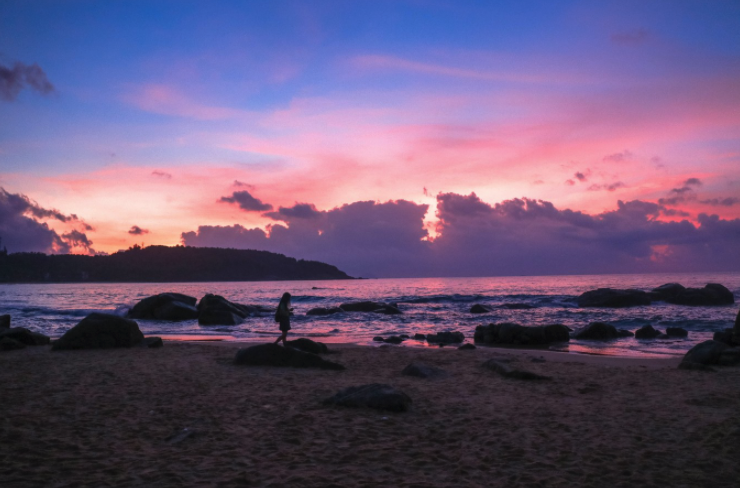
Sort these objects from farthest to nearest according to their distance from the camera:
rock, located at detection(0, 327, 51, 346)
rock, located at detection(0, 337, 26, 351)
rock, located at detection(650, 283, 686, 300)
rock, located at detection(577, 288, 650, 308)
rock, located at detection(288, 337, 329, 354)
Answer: rock, located at detection(650, 283, 686, 300) < rock, located at detection(577, 288, 650, 308) < rock, located at detection(0, 327, 51, 346) < rock, located at detection(0, 337, 26, 351) < rock, located at detection(288, 337, 329, 354)

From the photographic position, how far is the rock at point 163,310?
3350 cm

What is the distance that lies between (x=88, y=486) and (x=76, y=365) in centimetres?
922

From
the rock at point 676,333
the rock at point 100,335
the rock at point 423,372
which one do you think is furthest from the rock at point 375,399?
the rock at point 676,333

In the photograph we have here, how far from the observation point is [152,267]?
458 feet

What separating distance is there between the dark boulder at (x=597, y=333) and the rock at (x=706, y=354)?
738 cm

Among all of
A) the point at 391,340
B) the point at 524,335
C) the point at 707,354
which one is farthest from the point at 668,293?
the point at 391,340

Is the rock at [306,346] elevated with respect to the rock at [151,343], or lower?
elevated

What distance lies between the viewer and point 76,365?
41.9 feet

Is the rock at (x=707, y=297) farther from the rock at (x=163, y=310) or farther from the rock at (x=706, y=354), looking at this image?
the rock at (x=163, y=310)

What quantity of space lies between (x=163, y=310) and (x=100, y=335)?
17.7 metres

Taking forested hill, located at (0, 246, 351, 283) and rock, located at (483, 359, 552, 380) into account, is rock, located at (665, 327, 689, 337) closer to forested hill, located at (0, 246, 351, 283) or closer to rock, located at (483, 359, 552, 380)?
rock, located at (483, 359, 552, 380)

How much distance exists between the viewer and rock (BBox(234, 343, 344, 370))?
13.2m

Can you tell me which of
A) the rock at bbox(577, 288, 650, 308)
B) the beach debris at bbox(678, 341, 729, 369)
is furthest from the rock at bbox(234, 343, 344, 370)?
the rock at bbox(577, 288, 650, 308)

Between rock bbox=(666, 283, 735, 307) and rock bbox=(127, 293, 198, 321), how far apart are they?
40.9m
